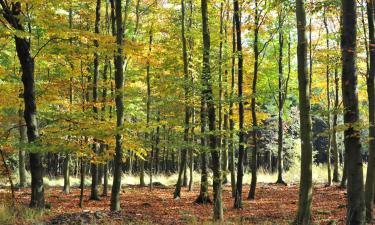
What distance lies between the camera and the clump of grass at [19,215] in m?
11.4

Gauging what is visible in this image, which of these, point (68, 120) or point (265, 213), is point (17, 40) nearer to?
point (68, 120)

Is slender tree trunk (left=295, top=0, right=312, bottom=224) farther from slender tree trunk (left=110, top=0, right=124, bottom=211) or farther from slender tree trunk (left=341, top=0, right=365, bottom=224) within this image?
slender tree trunk (left=110, top=0, right=124, bottom=211)

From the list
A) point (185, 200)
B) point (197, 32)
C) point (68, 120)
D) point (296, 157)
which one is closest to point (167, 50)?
point (197, 32)

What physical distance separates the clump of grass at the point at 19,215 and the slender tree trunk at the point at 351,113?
7.88 meters

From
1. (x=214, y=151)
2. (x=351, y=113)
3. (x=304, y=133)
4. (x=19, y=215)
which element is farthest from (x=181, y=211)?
(x=351, y=113)

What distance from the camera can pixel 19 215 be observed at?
1259cm

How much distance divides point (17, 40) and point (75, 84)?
497 cm

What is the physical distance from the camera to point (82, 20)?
23234 millimetres

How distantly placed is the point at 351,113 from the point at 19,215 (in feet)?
33.2

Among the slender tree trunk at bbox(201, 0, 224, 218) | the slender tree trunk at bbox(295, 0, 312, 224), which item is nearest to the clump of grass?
the slender tree trunk at bbox(201, 0, 224, 218)

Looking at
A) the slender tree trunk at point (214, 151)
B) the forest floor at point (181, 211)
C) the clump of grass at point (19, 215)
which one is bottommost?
the forest floor at point (181, 211)

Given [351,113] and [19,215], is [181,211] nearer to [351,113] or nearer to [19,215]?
[19,215]

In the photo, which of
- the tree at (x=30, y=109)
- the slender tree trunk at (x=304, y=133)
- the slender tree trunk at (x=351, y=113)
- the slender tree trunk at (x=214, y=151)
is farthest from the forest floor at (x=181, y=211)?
the slender tree trunk at (x=351, y=113)

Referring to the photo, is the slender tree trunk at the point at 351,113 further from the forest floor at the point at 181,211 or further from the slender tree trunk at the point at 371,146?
the slender tree trunk at the point at 371,146
